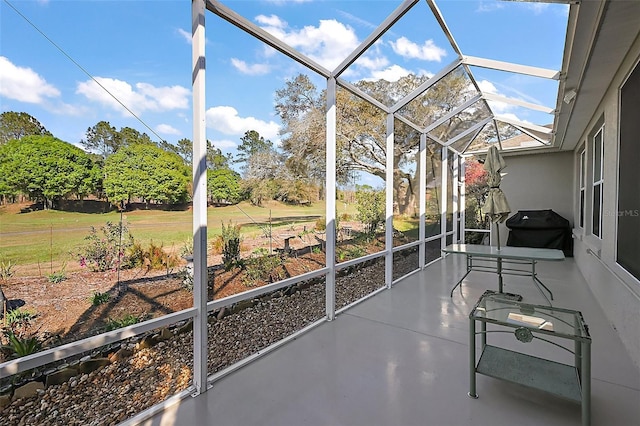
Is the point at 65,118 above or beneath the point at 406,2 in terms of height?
beneath

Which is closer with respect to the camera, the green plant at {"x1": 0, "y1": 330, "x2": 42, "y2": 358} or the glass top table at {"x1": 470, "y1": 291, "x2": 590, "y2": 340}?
the green plant at {"x1": 0, "y1": 330, "x2": 42, "y2": 358}

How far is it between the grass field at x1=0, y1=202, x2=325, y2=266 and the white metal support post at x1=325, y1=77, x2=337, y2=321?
1095mm

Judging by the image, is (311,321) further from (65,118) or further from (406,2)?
(406,2)

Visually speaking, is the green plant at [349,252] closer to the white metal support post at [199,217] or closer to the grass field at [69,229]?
the grass field at [69,229]

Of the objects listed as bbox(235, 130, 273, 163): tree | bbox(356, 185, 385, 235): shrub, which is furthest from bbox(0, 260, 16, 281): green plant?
bbox(356, 185, 385, 235): shrub

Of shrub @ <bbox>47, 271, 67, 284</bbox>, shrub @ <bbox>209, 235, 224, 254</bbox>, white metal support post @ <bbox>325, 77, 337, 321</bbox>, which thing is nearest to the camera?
shrub @ <bbox>47, 271, 67, 284</bbox>

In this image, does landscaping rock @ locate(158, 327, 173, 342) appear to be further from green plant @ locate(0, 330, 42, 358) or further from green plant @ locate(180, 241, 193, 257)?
green plant @ locate(0, 330, 42, 358)

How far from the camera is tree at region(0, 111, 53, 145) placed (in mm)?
1499

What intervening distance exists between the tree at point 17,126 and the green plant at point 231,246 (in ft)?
4.54

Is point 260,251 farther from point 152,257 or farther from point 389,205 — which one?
point 389,205

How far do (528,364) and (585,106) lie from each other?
3.77m

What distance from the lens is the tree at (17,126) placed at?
1499 millimetres

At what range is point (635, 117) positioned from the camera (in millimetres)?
2678

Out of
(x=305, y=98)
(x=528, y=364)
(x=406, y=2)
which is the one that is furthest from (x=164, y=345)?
(x=406, y=2)
